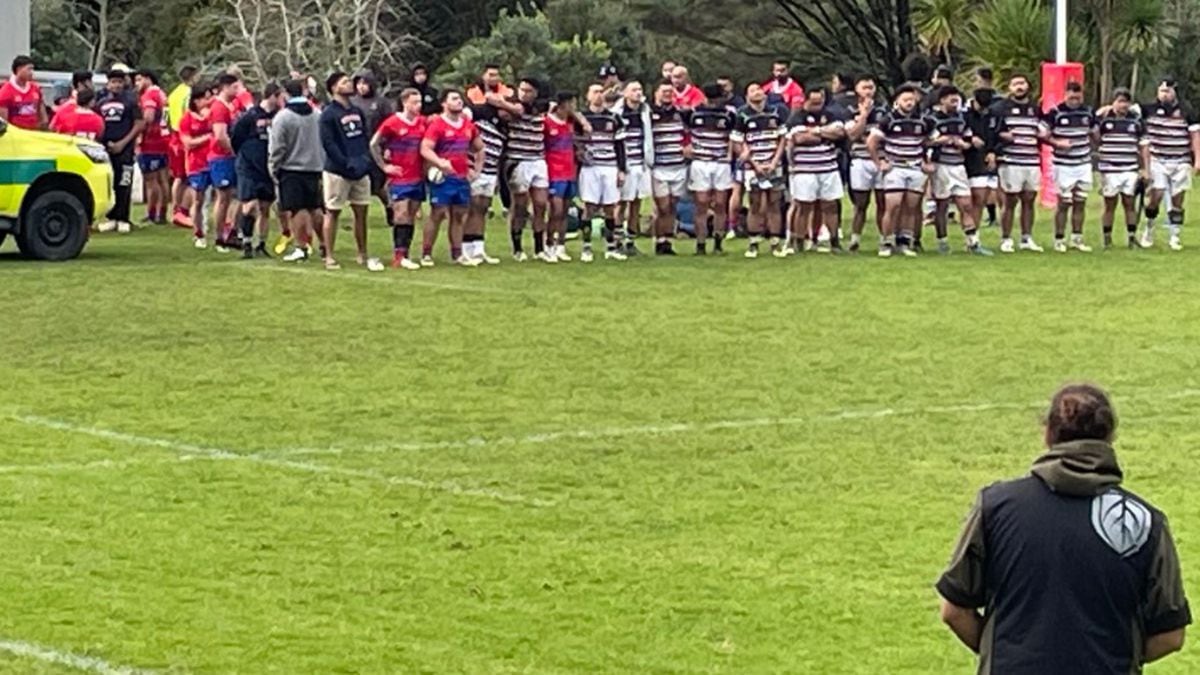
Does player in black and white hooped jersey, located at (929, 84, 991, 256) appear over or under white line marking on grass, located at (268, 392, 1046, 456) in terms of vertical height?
over

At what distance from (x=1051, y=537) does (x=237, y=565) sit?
5.34 meters

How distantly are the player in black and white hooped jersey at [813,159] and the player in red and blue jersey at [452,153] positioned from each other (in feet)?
12.0

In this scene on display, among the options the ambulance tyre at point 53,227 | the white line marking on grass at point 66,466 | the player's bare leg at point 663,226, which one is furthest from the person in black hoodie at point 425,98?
the white line marking on grass at point 66,466

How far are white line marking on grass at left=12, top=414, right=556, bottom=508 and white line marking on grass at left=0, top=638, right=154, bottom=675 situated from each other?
3475 millimetres

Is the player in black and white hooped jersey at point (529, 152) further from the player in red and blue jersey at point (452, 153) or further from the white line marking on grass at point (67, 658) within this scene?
the white line marking on grass at point (67, 658)

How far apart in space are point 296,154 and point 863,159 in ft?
20.2

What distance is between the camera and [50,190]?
79.5 ft

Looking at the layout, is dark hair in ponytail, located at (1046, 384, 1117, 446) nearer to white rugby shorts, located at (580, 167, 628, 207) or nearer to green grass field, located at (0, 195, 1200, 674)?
green grass field, located at (0, 195, 1200, 674)

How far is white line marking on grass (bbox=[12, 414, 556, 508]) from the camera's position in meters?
12.0

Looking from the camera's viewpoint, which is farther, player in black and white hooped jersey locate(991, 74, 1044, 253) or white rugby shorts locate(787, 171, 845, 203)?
player in black and white hooped jersey locate(991, 74, 1044, 253)

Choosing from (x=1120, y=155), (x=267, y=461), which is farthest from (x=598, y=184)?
(x=267, y=461)

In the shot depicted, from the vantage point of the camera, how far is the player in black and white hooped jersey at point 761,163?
25.5 metres

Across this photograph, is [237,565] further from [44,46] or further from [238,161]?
[44,46]

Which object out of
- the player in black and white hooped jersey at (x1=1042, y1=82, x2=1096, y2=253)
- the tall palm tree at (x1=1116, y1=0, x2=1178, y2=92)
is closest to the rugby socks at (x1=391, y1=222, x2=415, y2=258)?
the player in black and white hooped jersey at (x1=1042, y1=82, x2=1096, y2=253)
